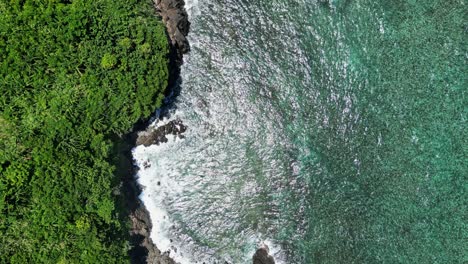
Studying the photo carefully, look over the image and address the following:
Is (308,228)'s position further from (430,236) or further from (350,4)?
(350,4)

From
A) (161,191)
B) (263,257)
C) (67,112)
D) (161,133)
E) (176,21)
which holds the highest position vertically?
(176,21)

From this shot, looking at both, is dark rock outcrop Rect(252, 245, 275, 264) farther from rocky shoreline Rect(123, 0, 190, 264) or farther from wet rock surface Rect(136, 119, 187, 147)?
wet rock surface Rect(136, 119, 187, 147)

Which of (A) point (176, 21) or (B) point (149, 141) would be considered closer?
(A) point (176, 21)

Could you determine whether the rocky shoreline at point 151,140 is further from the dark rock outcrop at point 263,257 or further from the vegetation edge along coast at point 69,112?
the vegetation edge along coast at point 69,112

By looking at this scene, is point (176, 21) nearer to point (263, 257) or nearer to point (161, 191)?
point (161, 191)

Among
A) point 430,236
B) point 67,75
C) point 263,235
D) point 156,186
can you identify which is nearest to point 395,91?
point 430,236

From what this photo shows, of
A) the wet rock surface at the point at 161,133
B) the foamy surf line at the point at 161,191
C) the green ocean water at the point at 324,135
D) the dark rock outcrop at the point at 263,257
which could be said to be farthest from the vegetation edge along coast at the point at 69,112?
the dark rock outcrop at the point at 263,257

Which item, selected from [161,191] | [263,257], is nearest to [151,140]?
[161,191]
